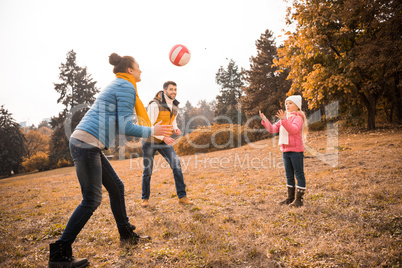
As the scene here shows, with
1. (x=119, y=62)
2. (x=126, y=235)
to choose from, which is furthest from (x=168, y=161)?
(x=119, y=62)

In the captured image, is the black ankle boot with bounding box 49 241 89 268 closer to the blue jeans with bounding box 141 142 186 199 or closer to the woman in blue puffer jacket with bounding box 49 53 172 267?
the woman in blue puffer jacket with bounding box 49 53 172 267

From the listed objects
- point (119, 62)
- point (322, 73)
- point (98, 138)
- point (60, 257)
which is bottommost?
point (60, 257)

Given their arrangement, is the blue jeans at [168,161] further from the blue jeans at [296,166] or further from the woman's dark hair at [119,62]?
the blue jeans at [296,166]

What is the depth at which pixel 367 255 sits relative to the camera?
7.85ft

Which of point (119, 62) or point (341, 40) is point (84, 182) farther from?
point (341, 40)

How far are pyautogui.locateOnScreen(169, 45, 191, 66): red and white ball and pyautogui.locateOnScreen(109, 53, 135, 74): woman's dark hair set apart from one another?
2.79 m

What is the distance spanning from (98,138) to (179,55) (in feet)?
12.2

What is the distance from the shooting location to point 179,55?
18.5 ft

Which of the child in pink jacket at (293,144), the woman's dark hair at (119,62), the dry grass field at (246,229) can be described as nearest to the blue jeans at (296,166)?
the child in pink jacket at (293,144)

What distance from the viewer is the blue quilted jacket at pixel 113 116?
8.80ft

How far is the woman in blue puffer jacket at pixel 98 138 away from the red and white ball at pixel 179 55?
9.08 ft

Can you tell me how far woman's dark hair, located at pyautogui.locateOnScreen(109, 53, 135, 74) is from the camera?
2998 millimetres

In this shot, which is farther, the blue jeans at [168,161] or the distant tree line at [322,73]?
the distant tree line at [322,73]

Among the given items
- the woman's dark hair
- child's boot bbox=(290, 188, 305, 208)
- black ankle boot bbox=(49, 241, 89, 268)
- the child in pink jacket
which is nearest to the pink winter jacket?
the child in pink jacket
